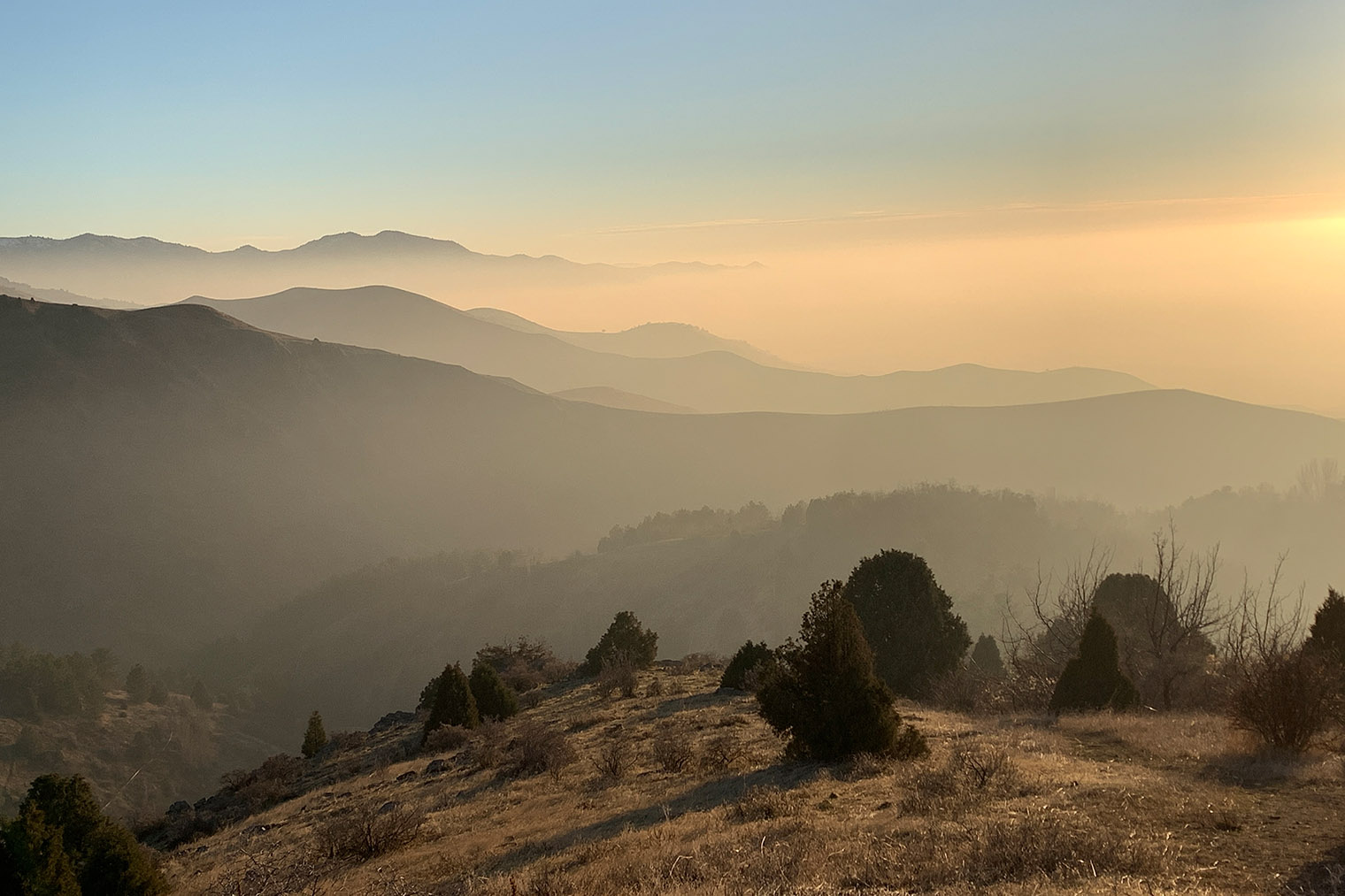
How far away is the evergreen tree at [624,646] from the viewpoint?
124ft

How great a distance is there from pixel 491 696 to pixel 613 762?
14434 millimetres

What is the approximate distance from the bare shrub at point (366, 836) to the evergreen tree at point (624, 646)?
72.2 feet

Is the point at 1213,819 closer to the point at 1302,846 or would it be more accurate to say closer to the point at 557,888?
the point at 1302,846

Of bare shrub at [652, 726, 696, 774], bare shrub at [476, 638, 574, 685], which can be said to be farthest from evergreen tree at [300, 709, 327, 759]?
bare shrub at [652, 726, 696, 774]

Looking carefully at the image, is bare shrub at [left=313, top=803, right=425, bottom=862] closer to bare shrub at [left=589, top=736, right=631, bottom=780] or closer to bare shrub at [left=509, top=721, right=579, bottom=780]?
bare shrub at [left=589, top=736, right=631, bottom=780]

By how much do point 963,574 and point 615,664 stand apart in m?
111

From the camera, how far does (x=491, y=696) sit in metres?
30.5

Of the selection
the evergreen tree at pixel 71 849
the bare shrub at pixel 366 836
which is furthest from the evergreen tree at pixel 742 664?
the evergreen tree at pixel 71 849

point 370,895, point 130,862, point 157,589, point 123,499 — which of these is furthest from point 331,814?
point 123,499

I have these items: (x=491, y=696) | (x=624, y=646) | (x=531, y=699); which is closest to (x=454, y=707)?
(x=491, y=696)

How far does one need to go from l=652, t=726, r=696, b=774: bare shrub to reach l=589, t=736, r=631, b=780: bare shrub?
2.59 ft

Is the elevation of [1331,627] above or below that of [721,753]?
above

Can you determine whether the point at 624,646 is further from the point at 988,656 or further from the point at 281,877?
the point at 281,877

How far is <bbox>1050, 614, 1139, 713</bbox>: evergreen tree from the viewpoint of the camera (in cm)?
2191
